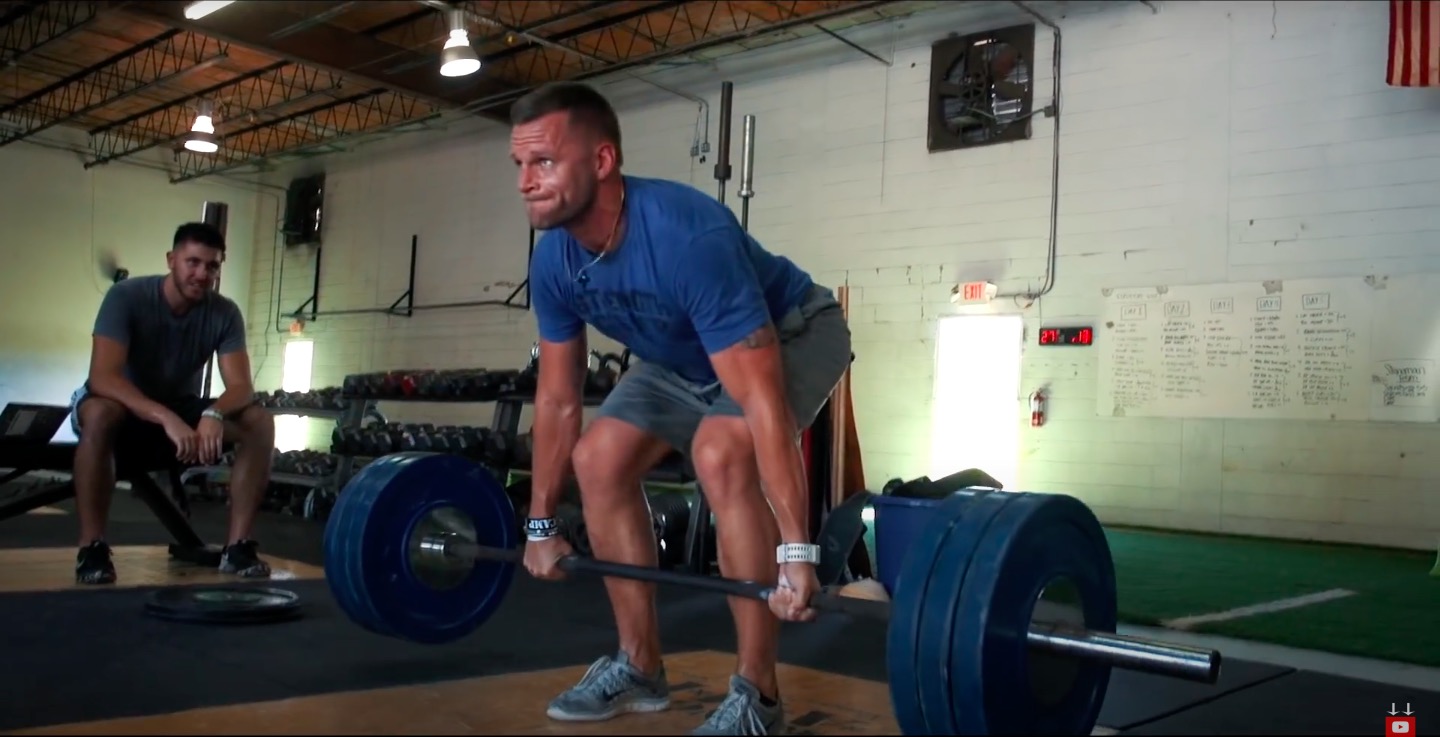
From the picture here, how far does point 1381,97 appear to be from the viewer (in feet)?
17.9

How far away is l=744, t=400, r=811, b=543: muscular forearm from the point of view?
4.89ft

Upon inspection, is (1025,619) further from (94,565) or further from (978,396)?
(978,396)

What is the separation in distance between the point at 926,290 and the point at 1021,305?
0.61 m

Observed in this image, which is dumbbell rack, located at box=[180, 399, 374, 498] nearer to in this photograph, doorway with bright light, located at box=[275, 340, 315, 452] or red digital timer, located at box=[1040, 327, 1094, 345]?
red digital timer, located at box=[1040, 327, 1094, 345]

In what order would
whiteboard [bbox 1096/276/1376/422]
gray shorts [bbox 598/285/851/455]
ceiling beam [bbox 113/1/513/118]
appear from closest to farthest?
gray shorts [bbox 598/285/851/455] < whiteboard [bbox 1096/276/1376/422] < ceiling beam [bbox 113/1/513/118]

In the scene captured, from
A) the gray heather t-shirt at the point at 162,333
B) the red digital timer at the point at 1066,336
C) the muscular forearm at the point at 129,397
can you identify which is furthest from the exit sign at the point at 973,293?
the muscular forearm at the point at 129,397

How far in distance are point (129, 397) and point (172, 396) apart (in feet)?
0.78

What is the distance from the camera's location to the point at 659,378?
1853mm

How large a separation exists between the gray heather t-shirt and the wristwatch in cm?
231

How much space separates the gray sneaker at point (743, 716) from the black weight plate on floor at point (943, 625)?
319 mm

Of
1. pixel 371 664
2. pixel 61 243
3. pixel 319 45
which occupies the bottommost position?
pixel 371 664

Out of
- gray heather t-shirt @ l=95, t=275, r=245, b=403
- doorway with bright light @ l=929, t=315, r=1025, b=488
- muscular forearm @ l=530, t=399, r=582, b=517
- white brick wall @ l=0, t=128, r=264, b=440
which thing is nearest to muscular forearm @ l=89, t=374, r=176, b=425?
gray heather t-shirt @ l=95, t=275, r=245, b=403

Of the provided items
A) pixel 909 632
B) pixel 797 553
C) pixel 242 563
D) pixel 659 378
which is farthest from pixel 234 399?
pixel 909 632

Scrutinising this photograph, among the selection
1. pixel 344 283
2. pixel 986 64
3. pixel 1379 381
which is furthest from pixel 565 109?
pixel 344 283
